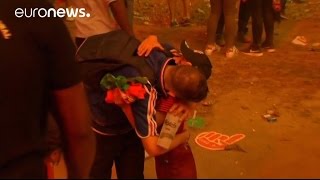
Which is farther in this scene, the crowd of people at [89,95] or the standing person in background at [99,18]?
the standing person in background at [99,18]

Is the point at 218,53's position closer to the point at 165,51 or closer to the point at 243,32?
the point at 243,32

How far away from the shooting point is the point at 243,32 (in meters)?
5.46

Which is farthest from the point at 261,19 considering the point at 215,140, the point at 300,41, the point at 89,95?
the point at 89,95

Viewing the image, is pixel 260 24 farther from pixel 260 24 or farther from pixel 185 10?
pixel 185 10

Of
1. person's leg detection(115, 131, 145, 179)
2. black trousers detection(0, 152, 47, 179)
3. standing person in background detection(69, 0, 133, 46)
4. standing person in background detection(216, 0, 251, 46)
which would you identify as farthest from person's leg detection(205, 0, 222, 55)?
black trousers detection(0, 152, 47, 179)

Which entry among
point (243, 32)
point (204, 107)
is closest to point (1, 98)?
point (204, 107)

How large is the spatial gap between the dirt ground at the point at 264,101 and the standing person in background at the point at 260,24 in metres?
0.12

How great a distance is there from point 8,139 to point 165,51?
3.52 ft

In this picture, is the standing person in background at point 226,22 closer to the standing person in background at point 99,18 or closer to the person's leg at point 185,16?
the person's leg at point 185,16

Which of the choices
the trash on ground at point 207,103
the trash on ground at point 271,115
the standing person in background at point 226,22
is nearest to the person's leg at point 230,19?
the standing person in background at point 226,22

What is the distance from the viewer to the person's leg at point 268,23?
4953 mm

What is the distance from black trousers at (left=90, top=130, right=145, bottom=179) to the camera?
216 centimetres

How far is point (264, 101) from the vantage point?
3844 mm

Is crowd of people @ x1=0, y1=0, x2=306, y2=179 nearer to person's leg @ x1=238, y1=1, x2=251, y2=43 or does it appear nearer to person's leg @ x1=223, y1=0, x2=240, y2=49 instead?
person's leg @ x1=223, y1=0, x2=240, y2=49
